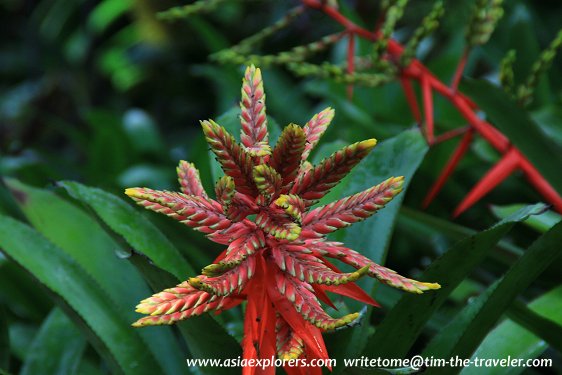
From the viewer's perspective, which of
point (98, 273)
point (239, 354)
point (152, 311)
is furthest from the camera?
point (98, 273)

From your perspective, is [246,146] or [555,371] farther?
[555,371]

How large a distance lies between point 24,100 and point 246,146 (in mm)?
3248

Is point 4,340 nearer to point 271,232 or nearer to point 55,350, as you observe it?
point 55,350

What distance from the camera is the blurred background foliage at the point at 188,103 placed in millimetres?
1252

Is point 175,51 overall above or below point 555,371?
above

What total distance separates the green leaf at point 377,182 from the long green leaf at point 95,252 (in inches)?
11.2

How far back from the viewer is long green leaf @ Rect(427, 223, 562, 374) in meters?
0.76

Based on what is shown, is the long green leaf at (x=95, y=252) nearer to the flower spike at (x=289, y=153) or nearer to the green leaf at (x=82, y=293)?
the green leaf at (x=82, y=293)

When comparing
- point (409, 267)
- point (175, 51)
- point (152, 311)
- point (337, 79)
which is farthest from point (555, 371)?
point (175, 51)

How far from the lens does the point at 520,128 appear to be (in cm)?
101

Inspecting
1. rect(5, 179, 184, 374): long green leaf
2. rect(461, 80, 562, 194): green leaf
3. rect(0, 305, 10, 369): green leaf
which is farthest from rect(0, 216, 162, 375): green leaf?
rect(461, 80, 562, 194): green leaf

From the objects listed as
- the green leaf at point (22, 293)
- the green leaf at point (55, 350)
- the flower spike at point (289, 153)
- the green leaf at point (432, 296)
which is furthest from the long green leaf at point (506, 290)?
the green leaf at point (22, 293)

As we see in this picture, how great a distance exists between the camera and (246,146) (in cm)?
65

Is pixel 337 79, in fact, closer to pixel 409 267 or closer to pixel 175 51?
pixel 409 267
